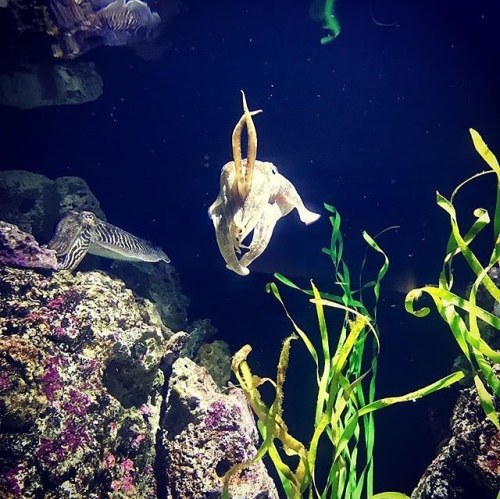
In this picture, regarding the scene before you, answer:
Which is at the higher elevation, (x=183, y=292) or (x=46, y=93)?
(x=46, y=93)

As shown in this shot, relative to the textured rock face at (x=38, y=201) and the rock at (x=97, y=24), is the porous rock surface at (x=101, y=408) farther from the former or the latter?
the rock at (x=97, y=24)

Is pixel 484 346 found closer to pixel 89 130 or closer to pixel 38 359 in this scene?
pixel 38 359

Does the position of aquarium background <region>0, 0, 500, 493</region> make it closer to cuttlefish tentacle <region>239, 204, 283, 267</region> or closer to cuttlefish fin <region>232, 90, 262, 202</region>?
cuttlefish tentacle <region>239, 204, 283, 267</region>

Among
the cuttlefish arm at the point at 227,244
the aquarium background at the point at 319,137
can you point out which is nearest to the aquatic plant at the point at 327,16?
the aquarium background at the point at 319,137

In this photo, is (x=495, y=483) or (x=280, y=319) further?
(x=280, y=319)

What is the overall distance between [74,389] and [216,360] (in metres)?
2.21

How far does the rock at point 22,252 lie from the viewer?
14.8 feet

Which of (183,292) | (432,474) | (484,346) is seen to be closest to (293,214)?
(183,292)

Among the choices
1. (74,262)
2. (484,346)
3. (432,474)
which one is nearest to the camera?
(484,346)

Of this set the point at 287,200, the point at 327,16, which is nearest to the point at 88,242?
the point at 287,200

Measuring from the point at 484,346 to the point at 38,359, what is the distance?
373cm

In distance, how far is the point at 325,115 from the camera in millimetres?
7172

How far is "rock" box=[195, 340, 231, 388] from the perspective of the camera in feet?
17.6

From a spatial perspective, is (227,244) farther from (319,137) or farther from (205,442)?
(319,137)
